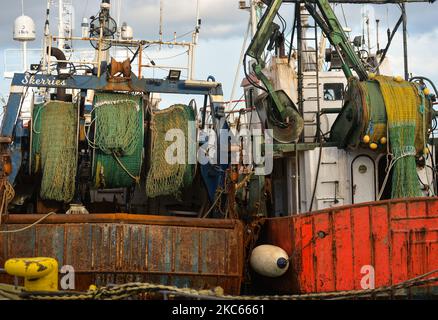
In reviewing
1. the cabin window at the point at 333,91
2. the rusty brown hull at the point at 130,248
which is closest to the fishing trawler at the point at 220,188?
the rusty brown hull at the point at 130,248

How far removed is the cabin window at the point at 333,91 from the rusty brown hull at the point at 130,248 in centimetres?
513

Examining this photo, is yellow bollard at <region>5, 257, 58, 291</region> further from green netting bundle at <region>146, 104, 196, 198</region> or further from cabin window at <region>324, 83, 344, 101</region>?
cabin window at <region>324, 83, 344, 101</region>

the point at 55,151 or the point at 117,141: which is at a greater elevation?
the point at 117,141

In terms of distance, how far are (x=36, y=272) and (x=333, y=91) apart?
786cm

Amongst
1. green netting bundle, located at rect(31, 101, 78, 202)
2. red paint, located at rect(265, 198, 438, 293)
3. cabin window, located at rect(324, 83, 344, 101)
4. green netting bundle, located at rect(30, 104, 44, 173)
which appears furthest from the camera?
cabin window, located at rect(324, 83, 344, 101)

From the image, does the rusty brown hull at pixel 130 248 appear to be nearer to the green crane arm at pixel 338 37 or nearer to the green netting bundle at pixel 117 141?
the green netting bundle at pixel 117 141

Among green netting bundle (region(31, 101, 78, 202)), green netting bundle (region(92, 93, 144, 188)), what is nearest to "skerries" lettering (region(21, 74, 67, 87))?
green netting bundle (region(31, 101, 78, 202))

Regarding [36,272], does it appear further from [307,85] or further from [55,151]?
[307,85]

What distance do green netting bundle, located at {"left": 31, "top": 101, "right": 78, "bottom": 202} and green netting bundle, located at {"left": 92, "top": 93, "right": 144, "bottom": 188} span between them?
35 centimetres

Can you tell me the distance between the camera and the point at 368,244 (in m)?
8.42

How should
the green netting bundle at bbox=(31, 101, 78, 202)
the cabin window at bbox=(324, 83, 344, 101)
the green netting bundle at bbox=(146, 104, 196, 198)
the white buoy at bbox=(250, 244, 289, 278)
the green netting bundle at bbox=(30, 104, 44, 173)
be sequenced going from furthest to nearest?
the cabin window at bbox=(324, 83, 344, 101)
the green netting bundle at bbox=(146, 104, 196, 198)
the green netting bundle at bbox=(30, 104, 44, 173)
the green netting bundle at bbox=(31, 101, 78, 202)
the white buoy at bbox=(250, 244, 289, 278)

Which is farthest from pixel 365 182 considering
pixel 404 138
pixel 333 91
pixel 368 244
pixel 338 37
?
pixel 333 91

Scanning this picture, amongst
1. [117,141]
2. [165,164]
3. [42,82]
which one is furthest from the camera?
[42,82]

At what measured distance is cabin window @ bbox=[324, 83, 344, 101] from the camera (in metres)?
13.0
